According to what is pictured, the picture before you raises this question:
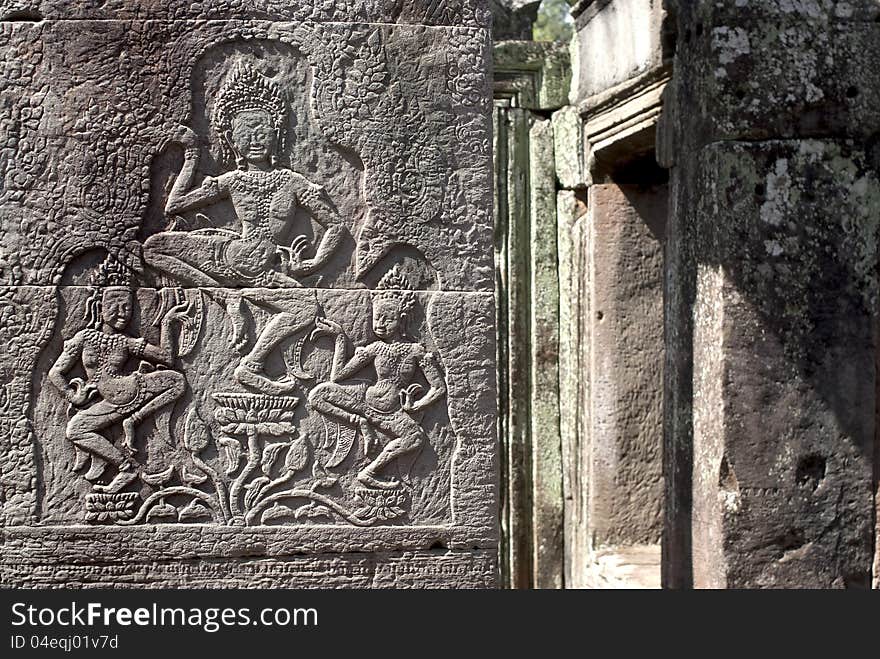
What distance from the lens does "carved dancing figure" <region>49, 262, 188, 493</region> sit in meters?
3.62

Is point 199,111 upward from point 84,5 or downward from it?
downward

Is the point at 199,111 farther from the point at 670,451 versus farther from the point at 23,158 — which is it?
the point at 670,451

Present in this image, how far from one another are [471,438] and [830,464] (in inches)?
51.0

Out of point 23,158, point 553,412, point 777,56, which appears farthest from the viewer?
point 553,412

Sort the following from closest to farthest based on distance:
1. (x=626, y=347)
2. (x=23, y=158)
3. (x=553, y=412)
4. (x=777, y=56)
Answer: (x=23, y=158)
(x=777, y=56)
(x=626, y=347)
(x=553, y=412)

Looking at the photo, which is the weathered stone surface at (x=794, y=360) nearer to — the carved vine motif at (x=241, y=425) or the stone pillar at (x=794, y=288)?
the stone pillar at (x=794, y=288)

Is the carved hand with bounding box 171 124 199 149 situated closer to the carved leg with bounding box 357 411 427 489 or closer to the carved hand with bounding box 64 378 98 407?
the carved hand with bounding box 64 378 98 407

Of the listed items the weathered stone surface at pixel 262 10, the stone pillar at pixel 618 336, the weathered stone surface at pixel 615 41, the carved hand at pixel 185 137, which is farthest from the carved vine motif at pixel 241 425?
the stone pillar at pixel 618 336

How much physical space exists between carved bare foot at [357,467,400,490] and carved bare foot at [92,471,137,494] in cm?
67

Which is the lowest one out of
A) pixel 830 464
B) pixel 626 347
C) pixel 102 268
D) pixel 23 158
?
pixel 830 464

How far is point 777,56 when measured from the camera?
4.14m

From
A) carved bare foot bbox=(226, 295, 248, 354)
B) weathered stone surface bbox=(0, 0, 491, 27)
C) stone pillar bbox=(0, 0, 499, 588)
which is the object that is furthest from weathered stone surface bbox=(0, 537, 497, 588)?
weathered stone surface bbox=(0, 0, 491, 27)

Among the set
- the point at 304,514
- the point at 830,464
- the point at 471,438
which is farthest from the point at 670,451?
the point at 304,514

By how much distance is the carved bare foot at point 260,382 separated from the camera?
3.63m
